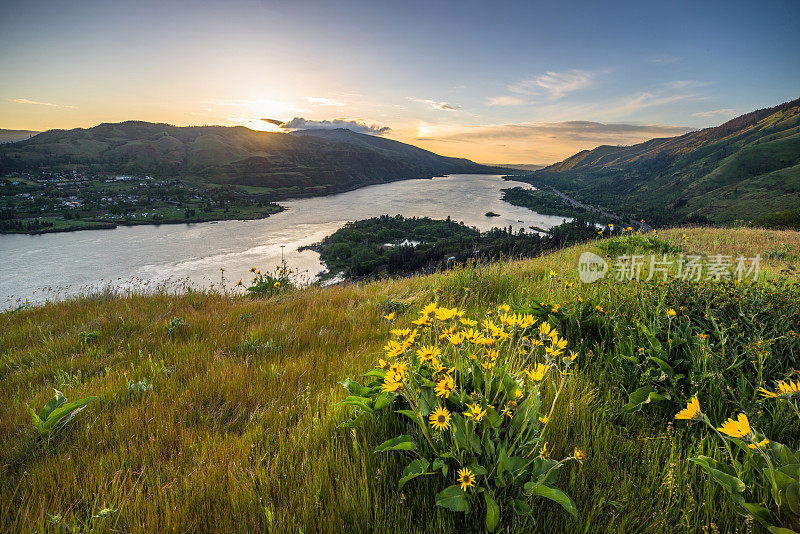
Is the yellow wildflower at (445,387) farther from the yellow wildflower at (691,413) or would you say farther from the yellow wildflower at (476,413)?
the yellow wildflower at (691,413)

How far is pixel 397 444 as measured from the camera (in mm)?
1529

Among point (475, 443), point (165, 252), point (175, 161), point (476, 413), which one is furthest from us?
point (175, 161)

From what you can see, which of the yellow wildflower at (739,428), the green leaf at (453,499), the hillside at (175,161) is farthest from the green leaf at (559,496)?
the hillside at (175,161)

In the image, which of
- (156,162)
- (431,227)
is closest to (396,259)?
(431,227)

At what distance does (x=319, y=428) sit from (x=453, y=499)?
36.7 inches

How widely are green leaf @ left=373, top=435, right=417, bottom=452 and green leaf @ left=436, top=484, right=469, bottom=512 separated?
224mm

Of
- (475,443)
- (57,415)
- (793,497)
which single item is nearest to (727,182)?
(793,497)

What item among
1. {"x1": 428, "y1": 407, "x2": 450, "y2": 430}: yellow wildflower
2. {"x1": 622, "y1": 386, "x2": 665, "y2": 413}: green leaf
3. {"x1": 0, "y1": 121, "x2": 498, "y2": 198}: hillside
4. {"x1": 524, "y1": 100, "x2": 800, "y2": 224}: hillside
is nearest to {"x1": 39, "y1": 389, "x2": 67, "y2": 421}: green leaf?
{"x1": 428, "y1": 407, "x2": 450, "y2": 430}: yellow wildflower

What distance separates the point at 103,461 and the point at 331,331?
7.90 feet

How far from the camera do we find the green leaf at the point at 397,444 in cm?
148

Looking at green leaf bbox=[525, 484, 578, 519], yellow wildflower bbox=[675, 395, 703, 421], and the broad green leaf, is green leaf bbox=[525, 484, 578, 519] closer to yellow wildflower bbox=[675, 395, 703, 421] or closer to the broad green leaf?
yellow wildflower bbox=[675, 395, 703, 421]

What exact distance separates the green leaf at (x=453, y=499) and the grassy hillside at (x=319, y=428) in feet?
0.37

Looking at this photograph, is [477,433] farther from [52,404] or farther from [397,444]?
[52,404]

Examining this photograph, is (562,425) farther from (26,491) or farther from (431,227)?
(431,227)
